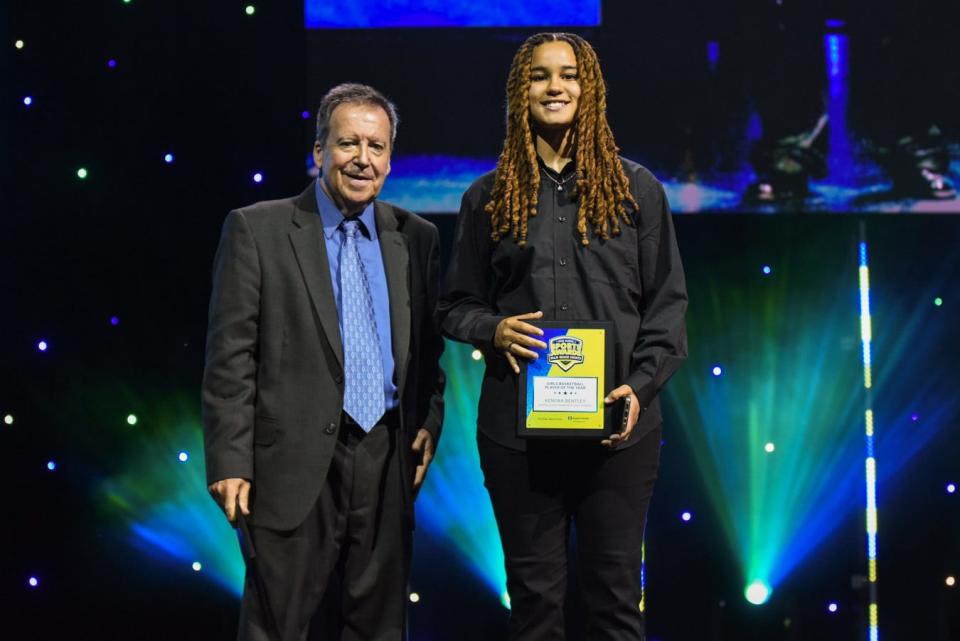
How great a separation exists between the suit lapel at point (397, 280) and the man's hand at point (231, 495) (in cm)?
39

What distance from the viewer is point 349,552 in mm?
2332

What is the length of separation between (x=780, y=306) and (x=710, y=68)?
77cm

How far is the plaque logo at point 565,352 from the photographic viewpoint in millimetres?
2152

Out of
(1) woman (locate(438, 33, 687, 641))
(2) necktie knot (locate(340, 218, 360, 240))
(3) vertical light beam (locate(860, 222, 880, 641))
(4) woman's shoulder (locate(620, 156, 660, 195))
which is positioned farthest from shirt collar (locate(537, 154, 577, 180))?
(3) vertical light beam (locate(860, 222, 880, 641))

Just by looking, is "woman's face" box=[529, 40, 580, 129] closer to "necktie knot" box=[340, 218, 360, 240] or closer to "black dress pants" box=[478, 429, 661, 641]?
"necktie knot" box=[340, 218, 360, 240]

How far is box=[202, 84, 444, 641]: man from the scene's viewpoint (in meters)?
2.25

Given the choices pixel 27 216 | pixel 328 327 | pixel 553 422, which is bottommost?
pixel 553 422

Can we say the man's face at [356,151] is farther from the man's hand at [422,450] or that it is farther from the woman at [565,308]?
the man's hand at [422,450]

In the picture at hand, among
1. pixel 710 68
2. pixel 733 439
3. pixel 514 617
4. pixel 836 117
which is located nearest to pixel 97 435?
pixel 514 617

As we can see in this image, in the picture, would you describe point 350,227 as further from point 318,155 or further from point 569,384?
point 569,384

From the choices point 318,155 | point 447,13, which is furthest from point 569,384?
point 447,13

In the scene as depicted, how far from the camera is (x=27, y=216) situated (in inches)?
134

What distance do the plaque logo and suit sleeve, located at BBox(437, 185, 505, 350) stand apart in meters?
0.21

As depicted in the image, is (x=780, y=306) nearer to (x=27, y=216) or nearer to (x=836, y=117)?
(x=836, y=117)
